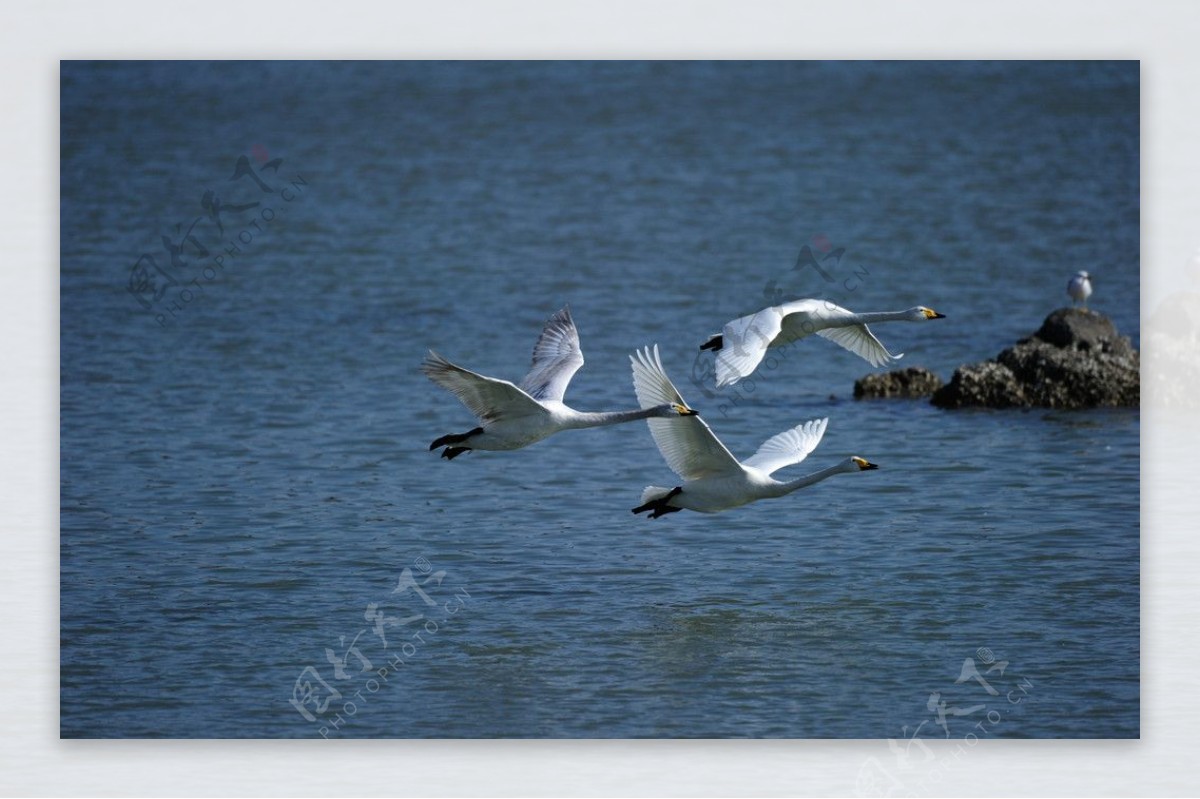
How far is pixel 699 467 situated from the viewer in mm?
8477

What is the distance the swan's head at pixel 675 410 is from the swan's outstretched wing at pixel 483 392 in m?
0.49

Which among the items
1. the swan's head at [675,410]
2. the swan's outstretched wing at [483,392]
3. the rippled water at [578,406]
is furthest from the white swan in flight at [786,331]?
the rippled water at [578,406]

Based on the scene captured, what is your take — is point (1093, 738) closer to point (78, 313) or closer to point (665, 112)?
point (78, 313)

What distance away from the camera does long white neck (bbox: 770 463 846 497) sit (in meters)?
A: 8.54

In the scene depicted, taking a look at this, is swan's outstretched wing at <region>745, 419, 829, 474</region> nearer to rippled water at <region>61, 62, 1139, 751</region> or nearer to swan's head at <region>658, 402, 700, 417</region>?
swan's head at <region>658, 402, 700, 417</region>

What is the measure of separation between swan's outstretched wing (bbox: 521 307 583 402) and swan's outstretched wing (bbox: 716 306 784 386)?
61 cm

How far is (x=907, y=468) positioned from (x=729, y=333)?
104 inches

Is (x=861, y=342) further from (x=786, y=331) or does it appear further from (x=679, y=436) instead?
(x=679, y=436)

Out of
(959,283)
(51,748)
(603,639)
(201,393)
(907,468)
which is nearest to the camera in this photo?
(51,748)

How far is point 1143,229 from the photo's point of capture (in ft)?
27.3

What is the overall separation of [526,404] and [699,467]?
2.91 feet

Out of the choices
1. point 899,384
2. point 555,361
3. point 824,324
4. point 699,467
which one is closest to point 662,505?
point 699,467

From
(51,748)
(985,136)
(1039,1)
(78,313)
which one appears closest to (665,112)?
(985,136)

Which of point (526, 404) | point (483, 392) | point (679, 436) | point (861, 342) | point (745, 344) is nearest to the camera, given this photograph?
point (483, 392)
